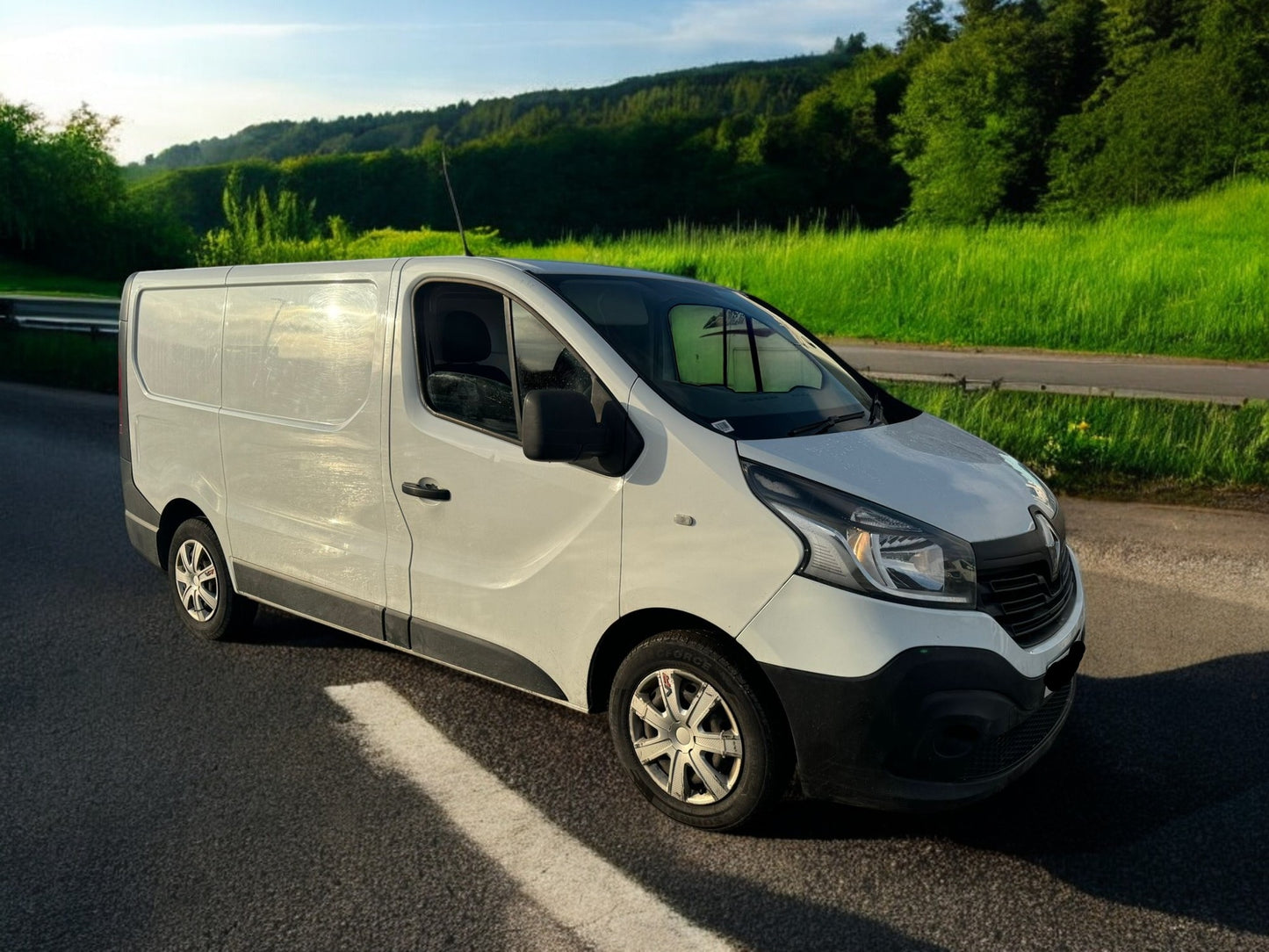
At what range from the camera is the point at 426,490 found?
13.5 ft

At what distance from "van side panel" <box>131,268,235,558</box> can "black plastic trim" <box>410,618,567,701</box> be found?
4.84 ft

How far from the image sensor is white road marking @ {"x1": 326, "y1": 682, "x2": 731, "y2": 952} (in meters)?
2.94

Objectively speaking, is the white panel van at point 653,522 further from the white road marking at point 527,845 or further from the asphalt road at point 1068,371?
the asphalt road at point 1068,371

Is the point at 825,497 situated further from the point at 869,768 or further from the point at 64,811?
the point at 64,811

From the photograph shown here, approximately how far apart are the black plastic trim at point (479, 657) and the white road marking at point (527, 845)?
0.31 meters

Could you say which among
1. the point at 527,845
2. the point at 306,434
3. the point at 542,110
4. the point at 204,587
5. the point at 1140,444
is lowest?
the point at 527,845

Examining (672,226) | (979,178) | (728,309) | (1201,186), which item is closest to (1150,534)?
(728,309)

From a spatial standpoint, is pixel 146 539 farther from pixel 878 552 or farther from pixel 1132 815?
pixel 1132 815

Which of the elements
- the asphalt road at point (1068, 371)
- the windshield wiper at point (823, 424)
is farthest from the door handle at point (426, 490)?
the asphalt road at point (1068, 371)

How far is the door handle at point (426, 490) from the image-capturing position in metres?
4.07

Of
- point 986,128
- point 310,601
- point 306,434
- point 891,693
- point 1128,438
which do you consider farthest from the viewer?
point 986,128

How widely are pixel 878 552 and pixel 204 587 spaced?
11.8 ft

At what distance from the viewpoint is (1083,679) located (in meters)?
4.70

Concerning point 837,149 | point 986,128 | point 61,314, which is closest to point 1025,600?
point 61,314
